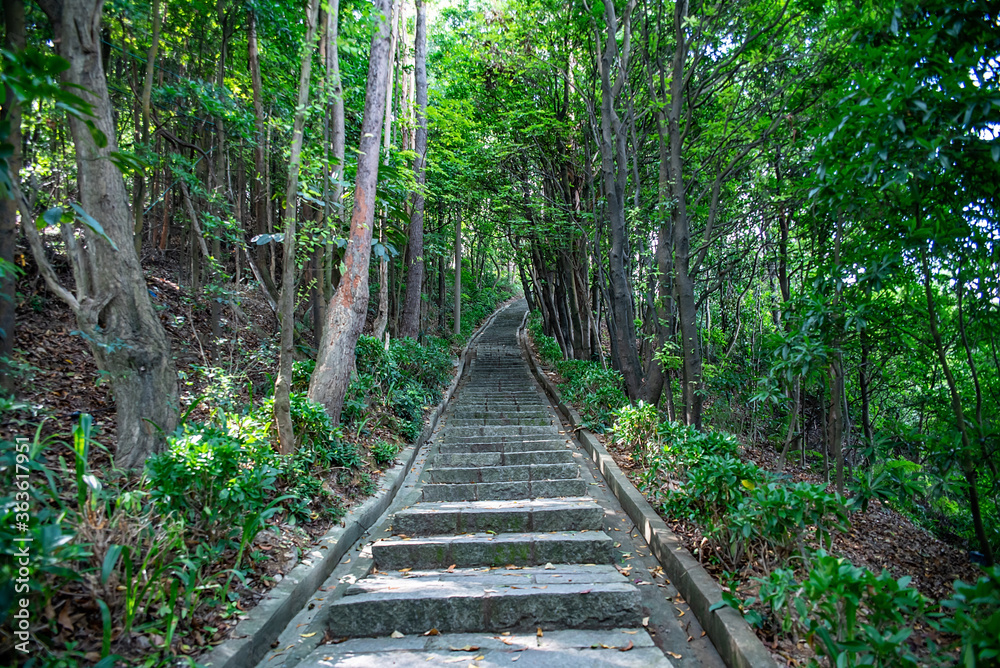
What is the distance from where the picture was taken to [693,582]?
10.6 feet

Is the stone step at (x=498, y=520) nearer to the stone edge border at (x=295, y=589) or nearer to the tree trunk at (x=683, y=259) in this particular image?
the stone edge border at (x=295, y=589)

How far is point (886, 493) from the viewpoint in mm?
3354

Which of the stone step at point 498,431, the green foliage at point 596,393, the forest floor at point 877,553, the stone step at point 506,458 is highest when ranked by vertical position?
the green foliage at point 596,393

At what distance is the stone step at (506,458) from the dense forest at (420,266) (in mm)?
749

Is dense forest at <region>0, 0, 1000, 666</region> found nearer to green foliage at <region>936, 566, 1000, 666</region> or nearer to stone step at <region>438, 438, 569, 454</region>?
green foliage at <region>936, 566, 1000, 666</region>

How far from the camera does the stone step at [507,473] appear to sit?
18.0 feet

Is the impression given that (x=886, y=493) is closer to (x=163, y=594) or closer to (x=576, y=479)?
(x=576, y=479)

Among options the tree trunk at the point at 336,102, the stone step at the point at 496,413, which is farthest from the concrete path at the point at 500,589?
the tree trunk at the point at 336,102

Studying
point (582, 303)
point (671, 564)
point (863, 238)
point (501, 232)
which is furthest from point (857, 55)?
point (501, 232)

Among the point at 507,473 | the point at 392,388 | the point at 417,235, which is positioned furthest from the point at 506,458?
the point at 417,235

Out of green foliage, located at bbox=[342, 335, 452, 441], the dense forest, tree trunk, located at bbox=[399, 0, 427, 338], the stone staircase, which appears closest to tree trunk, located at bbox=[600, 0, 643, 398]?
the dense forest

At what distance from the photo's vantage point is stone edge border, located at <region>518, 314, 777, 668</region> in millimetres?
2541

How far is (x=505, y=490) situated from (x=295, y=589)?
2311 millimetres

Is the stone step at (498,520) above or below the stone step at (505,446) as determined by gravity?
below
